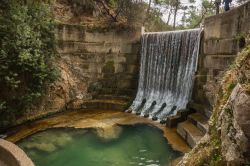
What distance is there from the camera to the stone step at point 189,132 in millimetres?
7338

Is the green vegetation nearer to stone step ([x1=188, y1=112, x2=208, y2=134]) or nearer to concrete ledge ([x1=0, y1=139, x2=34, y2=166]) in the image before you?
concrete ledge ([x1=0, y1=139, x2=34, y2=166])

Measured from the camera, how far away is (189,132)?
7.82m

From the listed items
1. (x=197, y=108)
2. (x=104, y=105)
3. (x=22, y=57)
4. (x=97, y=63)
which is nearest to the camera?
(x=22, y=57)

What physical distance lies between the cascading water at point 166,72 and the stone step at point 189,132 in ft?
5.51

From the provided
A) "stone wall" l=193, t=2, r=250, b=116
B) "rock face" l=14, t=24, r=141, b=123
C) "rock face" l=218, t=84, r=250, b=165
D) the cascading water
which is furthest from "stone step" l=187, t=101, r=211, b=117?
"rock face" l=218, t=84, r=250, b=165

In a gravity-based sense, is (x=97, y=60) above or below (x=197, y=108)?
above

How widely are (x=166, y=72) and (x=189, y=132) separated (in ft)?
13.2

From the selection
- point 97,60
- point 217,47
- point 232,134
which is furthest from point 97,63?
point 232,134

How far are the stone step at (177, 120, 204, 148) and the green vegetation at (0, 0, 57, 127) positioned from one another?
16.1ft

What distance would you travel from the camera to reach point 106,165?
666 cm

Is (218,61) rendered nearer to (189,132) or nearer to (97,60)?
(189,132)

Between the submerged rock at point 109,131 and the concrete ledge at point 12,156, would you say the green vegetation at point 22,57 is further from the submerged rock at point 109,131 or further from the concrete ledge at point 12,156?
the submerged rock at point 109,131

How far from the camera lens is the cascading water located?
10.4 meters

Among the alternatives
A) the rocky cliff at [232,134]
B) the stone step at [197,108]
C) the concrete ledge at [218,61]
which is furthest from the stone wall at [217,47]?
the rocky cliff at [232,134]
